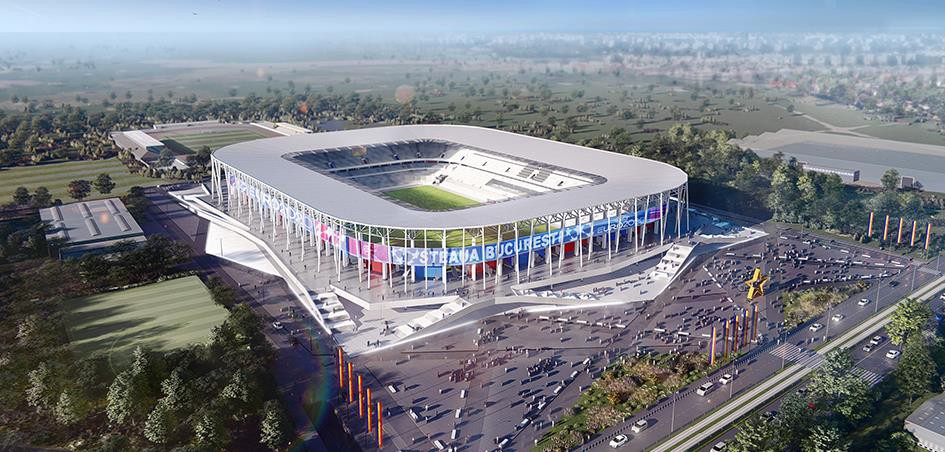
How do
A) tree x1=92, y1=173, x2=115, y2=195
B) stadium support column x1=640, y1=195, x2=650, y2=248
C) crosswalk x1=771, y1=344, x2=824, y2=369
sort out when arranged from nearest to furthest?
crosswalk x1=771, y1=344, x2=824, y2=369, stadium support column x1=640, y1=195, x2=650, y2=248, tree x1=92, y1=173, x2=115, y2=195

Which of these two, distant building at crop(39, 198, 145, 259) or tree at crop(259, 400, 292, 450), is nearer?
tree at crop(259, 400, 292, 450)

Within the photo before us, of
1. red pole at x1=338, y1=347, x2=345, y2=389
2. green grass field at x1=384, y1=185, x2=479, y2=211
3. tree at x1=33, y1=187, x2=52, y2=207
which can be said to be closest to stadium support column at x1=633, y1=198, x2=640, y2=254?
green grass field at x1=384, y1=185, x2=479, y2=211

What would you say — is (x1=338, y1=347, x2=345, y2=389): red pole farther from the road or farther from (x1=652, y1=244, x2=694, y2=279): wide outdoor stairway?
(x1=652, y1=244, x2=694, y2=279): wide outdoor stairway

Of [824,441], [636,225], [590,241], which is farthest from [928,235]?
[824,441]

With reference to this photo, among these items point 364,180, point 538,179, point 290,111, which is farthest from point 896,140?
point 290,111

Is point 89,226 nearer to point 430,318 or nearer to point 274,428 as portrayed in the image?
point 430,318

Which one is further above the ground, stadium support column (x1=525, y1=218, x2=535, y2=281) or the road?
stadium support column (x1=525, y1=218, x2=535, y2=281)
